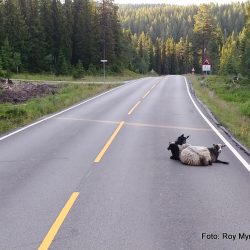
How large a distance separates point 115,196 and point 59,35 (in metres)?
77.0

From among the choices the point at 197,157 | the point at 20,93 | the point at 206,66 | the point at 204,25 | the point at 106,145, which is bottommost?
the point at 20,93

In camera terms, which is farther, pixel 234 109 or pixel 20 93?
pixel 20 93

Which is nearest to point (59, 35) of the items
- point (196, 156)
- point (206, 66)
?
point (206, 66)

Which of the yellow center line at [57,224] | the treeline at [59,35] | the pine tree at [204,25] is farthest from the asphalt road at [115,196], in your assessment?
the pine tree at [204,25]

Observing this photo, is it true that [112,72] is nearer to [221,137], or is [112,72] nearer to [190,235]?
[221,137]

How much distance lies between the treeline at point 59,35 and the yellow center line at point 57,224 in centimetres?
6156

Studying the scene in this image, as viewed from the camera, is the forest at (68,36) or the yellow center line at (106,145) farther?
the forest at (68,36)

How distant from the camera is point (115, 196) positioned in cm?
815

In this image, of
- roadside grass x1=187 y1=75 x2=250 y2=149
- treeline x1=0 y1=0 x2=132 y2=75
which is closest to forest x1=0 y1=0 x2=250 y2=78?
treeline x1=0 y1=0 x2=132 y2=75

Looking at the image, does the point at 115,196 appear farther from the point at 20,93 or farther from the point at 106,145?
the point at 20,93

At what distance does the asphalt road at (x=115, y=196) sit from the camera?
20.2 feet

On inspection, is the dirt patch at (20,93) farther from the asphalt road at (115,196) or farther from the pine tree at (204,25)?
the pine tree at (204,25)

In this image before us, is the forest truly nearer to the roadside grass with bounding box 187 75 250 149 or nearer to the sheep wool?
the roadside grass with bounding box 187 75 250 149

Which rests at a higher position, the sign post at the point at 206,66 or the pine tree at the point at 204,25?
the pine tree at the point at 204,25
